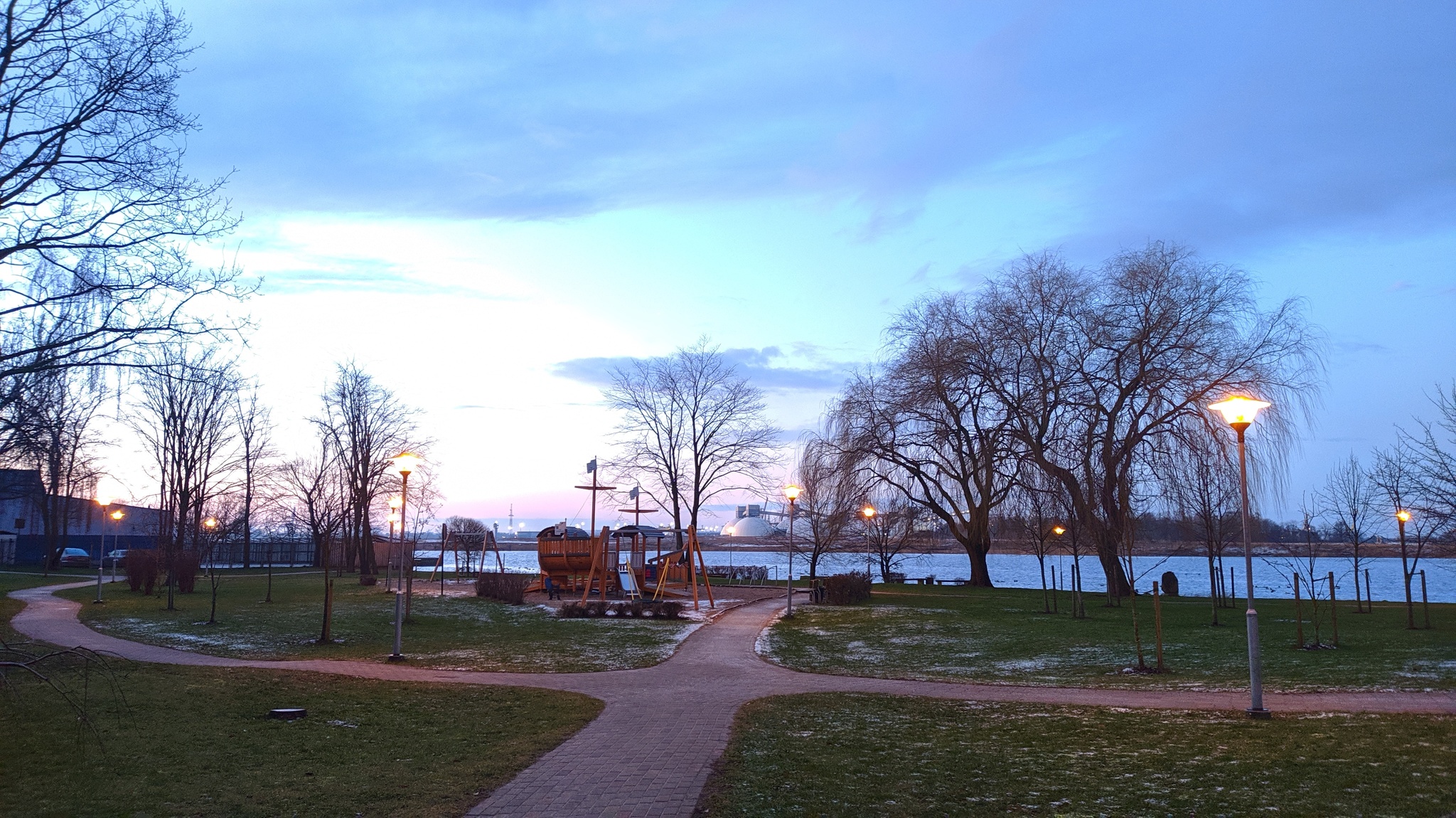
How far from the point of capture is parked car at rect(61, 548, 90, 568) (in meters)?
50.8

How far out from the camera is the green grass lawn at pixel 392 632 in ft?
53.8

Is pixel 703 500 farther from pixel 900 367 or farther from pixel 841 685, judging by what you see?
pixel 841 685

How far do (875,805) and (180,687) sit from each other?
31.3ft

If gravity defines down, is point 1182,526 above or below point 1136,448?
below

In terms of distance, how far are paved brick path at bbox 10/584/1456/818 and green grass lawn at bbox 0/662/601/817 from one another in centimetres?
51

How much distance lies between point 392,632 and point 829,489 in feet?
65.2

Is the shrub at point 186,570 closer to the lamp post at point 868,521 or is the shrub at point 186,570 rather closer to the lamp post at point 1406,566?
the lamp post at point 868,521

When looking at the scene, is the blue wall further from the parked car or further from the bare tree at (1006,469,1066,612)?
the bare tree at (1006,469,1066,612)

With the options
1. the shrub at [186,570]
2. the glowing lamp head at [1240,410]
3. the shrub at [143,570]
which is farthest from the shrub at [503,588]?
the glowing lamp head at [1240,410]

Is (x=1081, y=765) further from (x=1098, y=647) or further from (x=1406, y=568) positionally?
(x=1406, y=568)

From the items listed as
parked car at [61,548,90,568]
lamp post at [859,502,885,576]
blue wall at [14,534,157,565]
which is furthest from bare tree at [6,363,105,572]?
parked car at [61,548,90,568]

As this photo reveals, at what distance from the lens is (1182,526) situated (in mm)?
25891

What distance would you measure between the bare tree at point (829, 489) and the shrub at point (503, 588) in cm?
1165

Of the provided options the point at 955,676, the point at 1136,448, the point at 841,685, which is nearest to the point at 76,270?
the point at 841,685
